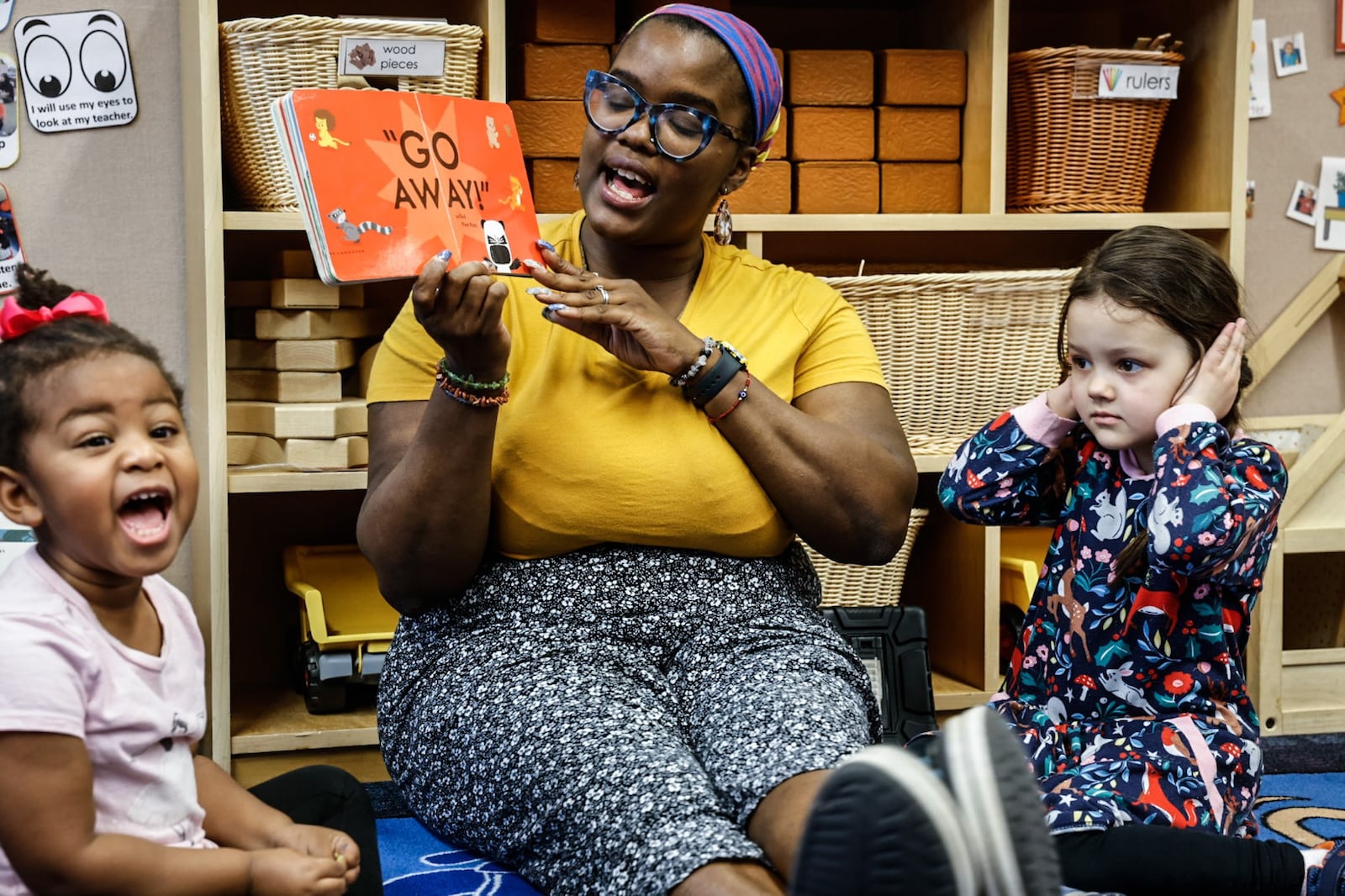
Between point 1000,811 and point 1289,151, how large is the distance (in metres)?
2.26

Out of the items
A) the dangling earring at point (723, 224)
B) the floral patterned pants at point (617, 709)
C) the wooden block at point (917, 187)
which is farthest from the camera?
the wooden block at point (917, 187)

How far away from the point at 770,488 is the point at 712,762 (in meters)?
0.33

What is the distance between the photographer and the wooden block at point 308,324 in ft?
6.50

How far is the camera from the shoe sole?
772 millimetres

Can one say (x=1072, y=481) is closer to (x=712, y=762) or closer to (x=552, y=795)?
(x=712, y=762)

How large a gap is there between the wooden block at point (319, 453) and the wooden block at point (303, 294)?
0.20 m

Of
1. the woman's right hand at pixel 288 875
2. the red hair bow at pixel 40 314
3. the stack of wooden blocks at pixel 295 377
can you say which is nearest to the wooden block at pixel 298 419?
the stack of wooden blocks at pixel 295 377

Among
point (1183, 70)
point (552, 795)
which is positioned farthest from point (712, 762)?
point (1183, 70)

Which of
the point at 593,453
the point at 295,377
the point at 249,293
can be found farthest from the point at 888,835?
the point at 249,293

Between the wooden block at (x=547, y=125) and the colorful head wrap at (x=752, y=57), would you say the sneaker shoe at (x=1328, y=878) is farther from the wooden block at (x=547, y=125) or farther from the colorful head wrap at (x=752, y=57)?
the wooden block at (x=547, y=125)

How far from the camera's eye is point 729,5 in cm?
230

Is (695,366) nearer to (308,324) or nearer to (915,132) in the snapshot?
(308,324)

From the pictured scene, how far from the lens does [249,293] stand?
6.64ft

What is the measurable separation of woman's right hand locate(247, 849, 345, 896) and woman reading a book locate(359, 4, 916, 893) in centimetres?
21
